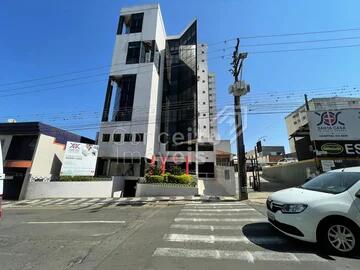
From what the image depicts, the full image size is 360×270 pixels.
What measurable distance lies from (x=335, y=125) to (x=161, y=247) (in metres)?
20.7

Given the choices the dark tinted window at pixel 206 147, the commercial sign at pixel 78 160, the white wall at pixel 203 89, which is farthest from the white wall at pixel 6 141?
the white wall at pixel 203 89

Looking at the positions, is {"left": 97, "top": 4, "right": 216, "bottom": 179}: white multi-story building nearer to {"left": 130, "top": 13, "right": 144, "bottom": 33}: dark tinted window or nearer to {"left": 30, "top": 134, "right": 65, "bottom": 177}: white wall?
{"left": 130, "top": 13, "right": 144, "bottom": 33}: dark tinted window

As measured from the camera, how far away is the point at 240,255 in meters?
4.88

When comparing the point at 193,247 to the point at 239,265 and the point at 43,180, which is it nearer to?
the point at 239,265

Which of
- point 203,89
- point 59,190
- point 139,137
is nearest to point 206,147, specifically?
point 139,137

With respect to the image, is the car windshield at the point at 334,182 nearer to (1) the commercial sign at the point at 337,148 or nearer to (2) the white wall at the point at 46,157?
(1) the commercial sign at the point at 337,148

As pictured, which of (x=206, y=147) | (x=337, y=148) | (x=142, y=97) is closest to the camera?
(x=337, y=148)

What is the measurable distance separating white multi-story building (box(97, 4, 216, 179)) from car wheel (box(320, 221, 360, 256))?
2589 centimetres

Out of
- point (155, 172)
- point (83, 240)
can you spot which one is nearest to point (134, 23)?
point (155, 172)

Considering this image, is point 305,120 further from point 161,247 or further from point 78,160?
point 161,247

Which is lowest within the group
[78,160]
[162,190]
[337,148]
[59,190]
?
[59,190]

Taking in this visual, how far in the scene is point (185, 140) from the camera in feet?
135

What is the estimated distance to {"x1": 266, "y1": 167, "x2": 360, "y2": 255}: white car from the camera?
482cm

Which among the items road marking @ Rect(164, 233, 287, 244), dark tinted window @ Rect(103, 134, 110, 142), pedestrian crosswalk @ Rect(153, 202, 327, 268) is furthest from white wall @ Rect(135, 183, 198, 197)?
dark tinted window @ Rect(103, 134, 110, 142)
